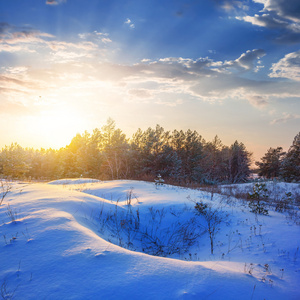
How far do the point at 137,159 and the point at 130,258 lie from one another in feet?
116

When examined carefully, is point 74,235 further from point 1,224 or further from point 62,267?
point 1,224

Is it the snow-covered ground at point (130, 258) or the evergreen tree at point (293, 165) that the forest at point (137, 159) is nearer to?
the evergreen tree at point (293, 165)

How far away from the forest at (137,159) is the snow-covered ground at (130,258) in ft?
79.3

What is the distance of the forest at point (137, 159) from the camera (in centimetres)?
3550

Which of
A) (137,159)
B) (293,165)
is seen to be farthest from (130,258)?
(293,165)

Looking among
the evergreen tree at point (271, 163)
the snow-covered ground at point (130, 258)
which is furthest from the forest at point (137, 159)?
the snow-covered ground at point (130, 258)

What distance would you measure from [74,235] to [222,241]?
12.8ft

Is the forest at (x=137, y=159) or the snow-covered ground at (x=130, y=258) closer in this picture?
the snow-covered ground at (x=130, y=258)

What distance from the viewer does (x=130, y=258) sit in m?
2.78

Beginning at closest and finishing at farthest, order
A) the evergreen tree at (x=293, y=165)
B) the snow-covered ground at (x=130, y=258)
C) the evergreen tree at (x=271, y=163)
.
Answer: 1. the snow-covered ground at (x=130, y=258)
2. the evergreen tree at (x=293, y=165)
3. the evergreen tree at (x=271, y=163)

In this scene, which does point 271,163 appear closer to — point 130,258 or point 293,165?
point 293,165

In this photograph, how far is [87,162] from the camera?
39281 millimetres

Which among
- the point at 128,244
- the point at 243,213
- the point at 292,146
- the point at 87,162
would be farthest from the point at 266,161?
the point at 128,244

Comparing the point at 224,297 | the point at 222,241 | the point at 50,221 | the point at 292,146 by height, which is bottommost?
the point at 222,241
